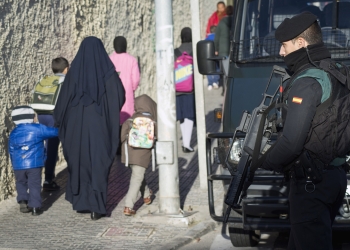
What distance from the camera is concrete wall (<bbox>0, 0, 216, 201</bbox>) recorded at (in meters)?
8.64

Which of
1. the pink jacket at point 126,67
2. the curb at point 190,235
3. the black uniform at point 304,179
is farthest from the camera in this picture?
the pink jacket at point 126,67

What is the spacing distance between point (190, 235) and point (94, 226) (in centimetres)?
100

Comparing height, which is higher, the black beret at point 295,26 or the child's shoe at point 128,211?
the black beret at point 295,26

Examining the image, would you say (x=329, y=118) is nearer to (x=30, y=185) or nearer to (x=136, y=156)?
(x=136, y=156)

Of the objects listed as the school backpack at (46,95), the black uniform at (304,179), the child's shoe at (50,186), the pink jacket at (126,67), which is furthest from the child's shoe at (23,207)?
the black uniform at (304,179)

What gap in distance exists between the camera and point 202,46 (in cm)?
733

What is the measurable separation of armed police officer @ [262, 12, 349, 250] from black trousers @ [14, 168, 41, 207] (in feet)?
13.1

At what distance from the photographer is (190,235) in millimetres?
7109

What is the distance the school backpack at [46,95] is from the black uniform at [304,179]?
453 cm

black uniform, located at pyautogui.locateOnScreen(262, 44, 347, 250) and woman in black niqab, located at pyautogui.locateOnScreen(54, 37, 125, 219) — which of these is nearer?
black uniform, located at pyautogui.locateOnScreen(262, 44, 347, 250)

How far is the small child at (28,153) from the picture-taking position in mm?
7750

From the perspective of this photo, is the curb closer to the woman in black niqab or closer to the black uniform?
the woman in black niqab

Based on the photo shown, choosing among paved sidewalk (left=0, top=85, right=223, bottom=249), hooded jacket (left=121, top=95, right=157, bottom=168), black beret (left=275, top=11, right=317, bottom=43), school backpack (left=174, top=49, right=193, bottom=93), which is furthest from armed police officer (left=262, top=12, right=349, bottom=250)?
school backpack (left=174, top=49, right=193, bottom=93)

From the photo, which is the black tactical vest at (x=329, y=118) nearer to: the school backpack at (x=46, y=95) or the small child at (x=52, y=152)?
the school backpack at (x=46, y=95)
